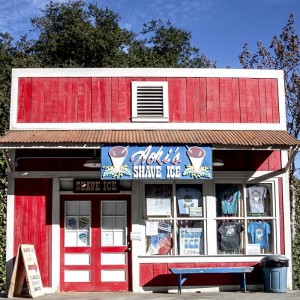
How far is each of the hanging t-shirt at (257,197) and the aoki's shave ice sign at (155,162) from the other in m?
1.56

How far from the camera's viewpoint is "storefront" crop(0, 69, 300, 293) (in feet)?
40.4

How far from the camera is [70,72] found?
13.5 meters

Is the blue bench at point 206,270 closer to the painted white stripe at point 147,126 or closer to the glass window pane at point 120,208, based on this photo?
the glass window pane at point 120,208

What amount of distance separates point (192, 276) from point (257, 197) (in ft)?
8.18

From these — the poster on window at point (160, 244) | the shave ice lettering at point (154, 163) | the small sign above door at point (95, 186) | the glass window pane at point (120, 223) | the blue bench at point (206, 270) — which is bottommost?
the blue bench at point (206, 270)

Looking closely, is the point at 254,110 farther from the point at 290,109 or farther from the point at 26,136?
the point at 290,109

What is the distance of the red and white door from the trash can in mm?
3187

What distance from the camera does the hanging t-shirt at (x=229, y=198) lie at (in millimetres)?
13039

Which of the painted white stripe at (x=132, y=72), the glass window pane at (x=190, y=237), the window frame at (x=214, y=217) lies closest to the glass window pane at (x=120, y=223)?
the window frame at (x=214, y=217)

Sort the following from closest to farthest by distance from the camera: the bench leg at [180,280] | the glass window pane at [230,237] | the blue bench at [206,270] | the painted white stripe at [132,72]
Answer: the blue bench at [206,270] → the bench leg at [180,280] → the glass window pane at [230,237] → the painted white stripe at [132,72]

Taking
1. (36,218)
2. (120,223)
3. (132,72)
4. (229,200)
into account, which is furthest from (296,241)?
(36,218)

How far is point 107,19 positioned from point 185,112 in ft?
71.0

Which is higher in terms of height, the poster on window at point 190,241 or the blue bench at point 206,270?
the poster on window at point 190,241

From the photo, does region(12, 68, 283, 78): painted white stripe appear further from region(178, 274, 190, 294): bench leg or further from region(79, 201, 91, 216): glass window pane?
region(178, 274, 190, 294): bench leg
